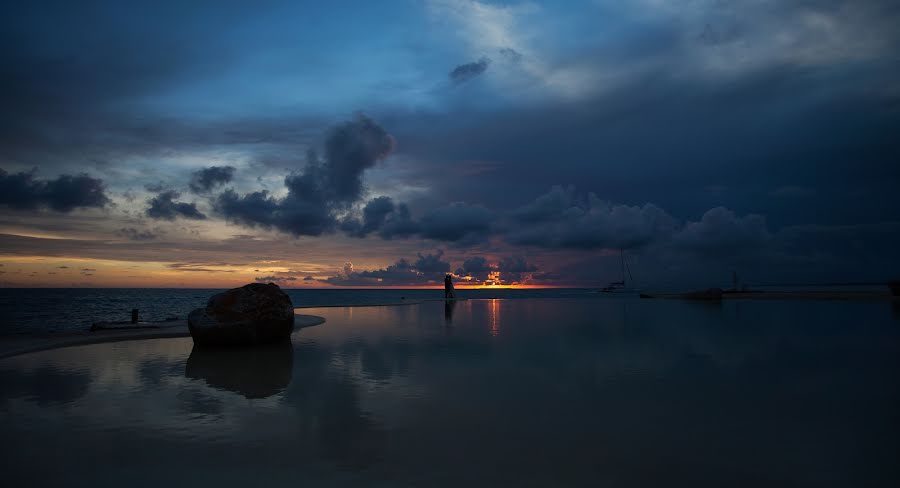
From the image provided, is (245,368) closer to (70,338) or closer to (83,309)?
(70,338)

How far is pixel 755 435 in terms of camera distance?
871 cm

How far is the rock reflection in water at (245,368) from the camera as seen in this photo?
12.8 meters

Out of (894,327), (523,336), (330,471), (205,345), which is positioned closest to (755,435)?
(330,471)

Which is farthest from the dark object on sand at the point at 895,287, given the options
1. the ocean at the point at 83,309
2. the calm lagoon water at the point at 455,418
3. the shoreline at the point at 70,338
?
the shoreline at the point at 70,338

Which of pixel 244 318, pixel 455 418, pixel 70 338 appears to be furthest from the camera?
pixel 70 338

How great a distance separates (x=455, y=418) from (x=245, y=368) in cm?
918

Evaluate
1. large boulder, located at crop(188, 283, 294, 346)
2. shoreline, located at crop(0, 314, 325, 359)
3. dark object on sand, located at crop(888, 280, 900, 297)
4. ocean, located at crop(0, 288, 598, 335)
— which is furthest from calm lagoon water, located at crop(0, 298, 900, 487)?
dark object on sand, located at crop(888, 280, 900, 297)

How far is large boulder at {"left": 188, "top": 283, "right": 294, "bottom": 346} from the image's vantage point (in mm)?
20406

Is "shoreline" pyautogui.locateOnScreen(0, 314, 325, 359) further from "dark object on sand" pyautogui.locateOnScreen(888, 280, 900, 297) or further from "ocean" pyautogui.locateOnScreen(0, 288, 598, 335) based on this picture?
"dark object on sand" pyautogui.locateOnScreen(888, 280, 900, 297)

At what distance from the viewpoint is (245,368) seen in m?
15.8

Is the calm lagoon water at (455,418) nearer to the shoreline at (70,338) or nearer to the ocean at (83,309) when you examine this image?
the shoreline at (70,338)

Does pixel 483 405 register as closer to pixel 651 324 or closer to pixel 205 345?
pixel 205 345

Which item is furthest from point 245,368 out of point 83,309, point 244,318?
point 83,309

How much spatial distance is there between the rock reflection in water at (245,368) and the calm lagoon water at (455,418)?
133 millimetres
